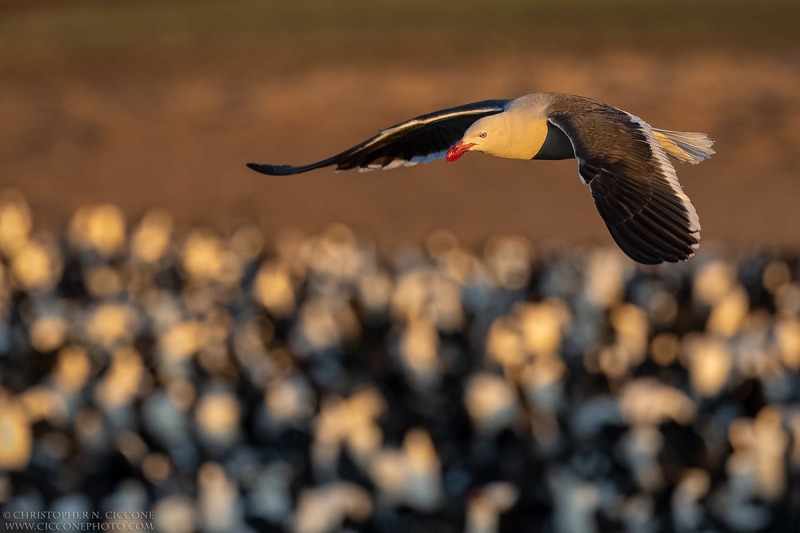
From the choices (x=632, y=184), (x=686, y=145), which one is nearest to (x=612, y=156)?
(x=632, y=184)

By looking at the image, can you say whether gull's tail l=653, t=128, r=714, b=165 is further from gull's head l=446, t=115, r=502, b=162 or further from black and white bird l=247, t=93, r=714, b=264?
gull's head l=446, t=115, r=502, b=162

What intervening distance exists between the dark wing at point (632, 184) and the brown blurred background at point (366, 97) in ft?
34.2

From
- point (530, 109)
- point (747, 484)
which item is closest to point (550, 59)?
point (747, 484)

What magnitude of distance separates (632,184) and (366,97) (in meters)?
16.3

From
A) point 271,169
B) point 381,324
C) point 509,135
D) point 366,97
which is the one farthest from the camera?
point 366,97

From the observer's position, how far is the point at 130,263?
13141mm

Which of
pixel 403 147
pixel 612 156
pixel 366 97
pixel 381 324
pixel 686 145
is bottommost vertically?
pixel 366 97

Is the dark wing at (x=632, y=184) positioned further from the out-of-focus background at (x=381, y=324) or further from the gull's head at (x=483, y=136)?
the out-of-focus background at (x=381, y=324)

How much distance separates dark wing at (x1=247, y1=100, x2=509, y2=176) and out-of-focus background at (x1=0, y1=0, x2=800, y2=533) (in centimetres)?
498

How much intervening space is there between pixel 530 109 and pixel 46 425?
7570 mm

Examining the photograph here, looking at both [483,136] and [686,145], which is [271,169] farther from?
[686,145]

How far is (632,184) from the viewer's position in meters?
3.10

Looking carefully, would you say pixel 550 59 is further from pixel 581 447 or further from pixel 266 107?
pixel 581 447

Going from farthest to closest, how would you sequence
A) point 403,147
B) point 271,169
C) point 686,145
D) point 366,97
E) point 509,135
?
point 366,97, point 403,147, point 271,169, point 686,145, point 509,135
